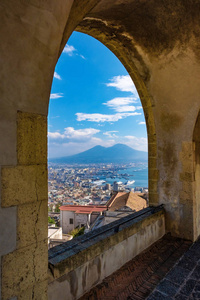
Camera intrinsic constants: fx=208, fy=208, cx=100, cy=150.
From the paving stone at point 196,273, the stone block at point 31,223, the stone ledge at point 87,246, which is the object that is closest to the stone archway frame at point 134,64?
the stone ledge at point 87,246

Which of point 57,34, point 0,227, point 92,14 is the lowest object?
point 0,227

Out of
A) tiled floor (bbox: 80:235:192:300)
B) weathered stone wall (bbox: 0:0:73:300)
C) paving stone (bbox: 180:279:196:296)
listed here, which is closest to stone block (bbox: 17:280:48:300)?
A: weathered stone wall (bbox: 0:0:73:300)

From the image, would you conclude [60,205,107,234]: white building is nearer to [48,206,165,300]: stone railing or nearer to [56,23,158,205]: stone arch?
[56,23,158,205]: stone arch

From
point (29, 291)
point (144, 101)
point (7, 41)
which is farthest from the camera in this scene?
point (144, 101)

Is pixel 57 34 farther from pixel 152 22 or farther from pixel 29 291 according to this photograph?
pixel 152 22

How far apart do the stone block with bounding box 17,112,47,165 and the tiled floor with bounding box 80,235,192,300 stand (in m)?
1.49

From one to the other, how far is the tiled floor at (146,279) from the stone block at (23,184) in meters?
1.29

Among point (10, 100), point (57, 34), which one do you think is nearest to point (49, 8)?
point (57, 34)

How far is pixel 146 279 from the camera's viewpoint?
235cm

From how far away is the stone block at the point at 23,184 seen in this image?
3.88 feet

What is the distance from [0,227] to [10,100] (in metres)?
0.72

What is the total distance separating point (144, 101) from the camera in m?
3.85

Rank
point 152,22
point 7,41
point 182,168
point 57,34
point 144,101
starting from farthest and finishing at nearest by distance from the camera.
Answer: point 144,101, point 182,168, point 152,22, point 57,34, point 7,41

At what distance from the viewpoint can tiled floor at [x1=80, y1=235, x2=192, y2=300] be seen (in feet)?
6.75
